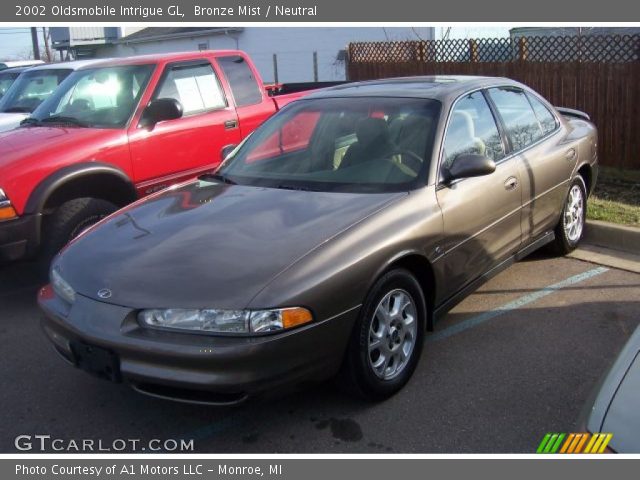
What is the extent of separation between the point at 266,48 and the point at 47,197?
2343cm

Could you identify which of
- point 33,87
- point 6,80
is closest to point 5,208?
point 33,87

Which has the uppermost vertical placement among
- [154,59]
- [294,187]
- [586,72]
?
[154,59]

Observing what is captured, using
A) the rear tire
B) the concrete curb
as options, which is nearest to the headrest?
the rear tire

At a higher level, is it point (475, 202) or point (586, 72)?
point (586, 72)

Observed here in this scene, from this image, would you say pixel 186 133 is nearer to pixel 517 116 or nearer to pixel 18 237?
pixel 18 237

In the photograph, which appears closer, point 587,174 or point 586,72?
point 587,174

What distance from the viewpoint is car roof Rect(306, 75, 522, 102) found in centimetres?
446

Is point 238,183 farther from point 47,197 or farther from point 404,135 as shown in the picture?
point 47,197

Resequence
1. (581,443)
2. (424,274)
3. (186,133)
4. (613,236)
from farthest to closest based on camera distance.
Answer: (186,133)
(613,236)
(424,274)
(581,443)

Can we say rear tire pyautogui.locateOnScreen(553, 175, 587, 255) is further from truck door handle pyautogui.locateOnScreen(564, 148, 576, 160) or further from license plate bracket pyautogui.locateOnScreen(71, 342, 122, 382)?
license plate bracket pyautogui.locateOnScreen(71, 342, 122, 382)

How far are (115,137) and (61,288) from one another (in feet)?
8.23

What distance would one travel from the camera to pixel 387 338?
3547 mm

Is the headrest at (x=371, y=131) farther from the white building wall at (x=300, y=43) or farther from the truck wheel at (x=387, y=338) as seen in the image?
the white building wall at (x=300, y=43)

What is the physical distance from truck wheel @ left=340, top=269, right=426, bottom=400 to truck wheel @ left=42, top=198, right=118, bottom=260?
2961 mm
